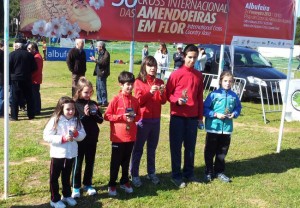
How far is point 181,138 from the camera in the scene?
504 cm

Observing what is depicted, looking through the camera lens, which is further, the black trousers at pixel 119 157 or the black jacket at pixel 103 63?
the black jacket at pixel 103 63

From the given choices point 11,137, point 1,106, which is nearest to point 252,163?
point 11,137

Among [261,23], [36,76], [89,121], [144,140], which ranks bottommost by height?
[144,140]

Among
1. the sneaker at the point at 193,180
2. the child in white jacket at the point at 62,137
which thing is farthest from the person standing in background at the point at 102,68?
the child in white jacket at the point at 62,137

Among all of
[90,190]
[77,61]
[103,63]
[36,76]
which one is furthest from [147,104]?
[103,63]

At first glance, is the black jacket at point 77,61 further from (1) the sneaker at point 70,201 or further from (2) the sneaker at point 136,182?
(1) the sneaker at point 70,201

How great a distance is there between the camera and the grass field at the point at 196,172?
467cm

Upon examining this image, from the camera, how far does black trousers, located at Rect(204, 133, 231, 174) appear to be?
5.31 m

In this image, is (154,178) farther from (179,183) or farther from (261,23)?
(261,23)

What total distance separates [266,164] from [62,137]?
3.66 metres

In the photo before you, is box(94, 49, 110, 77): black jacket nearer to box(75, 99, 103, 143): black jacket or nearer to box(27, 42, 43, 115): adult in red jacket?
box(27, 42, 43, 115): adult in red jacket

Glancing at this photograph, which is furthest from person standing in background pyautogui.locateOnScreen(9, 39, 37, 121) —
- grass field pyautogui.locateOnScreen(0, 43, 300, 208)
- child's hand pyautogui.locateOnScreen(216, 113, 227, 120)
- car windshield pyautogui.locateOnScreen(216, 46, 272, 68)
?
car windshield pyautogui.locateOnScreen(216, 46, 272, 68)

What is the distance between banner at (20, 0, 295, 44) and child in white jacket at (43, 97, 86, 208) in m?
0.91

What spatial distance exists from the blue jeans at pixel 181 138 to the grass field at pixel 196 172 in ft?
0.99
